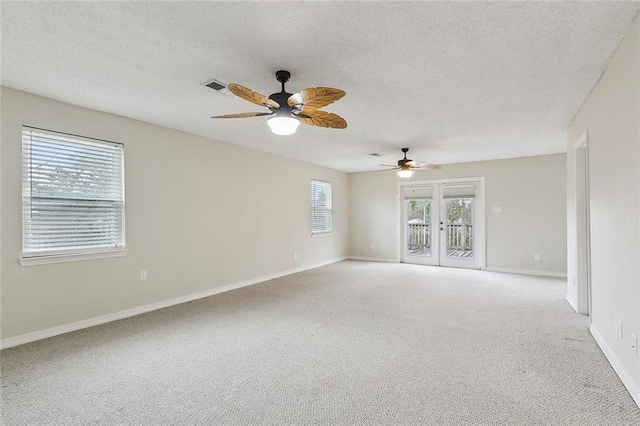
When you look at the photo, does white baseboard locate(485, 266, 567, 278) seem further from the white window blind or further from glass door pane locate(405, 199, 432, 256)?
the white window blind

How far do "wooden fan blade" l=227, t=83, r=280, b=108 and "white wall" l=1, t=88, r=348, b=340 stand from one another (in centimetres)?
237

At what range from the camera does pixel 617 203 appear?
231 centimetres

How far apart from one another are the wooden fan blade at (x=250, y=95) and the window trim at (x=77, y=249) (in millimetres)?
2321

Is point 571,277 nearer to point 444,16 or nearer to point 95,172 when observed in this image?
point 444,16

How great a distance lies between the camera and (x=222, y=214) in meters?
5.00

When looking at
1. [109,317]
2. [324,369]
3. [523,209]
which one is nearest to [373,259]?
[523,209]

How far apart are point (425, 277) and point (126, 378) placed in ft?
16.7

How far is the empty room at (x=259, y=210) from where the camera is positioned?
195 centimetres

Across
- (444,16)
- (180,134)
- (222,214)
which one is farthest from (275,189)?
(444,16)

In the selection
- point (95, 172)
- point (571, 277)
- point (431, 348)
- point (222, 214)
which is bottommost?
point (431, 348)

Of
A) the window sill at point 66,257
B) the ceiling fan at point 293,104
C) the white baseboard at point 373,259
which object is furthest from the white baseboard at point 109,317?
the white baseboard at point 373,259

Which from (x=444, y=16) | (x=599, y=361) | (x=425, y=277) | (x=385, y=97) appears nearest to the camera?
(x=444, y=16)

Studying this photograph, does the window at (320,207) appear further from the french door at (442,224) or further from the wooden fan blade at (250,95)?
the wooden fan blade at (250,95)

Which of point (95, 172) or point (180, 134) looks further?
point (180, 134)
